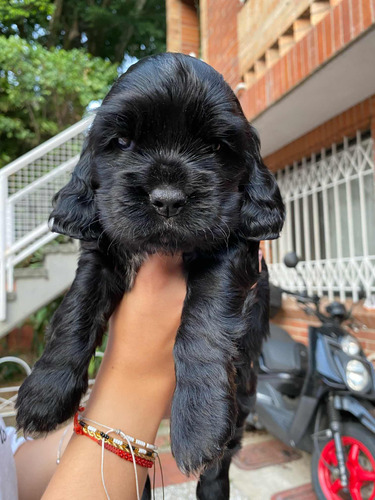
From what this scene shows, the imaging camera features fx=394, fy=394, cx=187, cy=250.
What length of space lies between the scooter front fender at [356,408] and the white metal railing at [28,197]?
4.00m

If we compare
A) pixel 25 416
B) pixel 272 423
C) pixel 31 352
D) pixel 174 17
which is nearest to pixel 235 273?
pixel 25 416

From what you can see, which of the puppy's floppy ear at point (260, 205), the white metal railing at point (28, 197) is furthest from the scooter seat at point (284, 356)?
the white metal railing at point (28, 197)

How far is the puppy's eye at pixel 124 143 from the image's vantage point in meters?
1.14

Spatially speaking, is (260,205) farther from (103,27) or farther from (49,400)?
(103,27)

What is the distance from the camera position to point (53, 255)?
5.53 metres

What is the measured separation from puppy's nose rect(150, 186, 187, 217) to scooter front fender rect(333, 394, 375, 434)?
214 cm

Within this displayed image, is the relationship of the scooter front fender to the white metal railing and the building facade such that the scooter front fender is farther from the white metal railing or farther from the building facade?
the white metal railing

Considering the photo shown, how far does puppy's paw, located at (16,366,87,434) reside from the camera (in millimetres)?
1196

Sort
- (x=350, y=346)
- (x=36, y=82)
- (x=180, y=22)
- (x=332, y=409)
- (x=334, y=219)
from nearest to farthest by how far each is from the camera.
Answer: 1. (x=332, y=409)
2. (x=350, y=346)
3. (x=334, y=219)
4. (x=180, y=22)
5. (x=36, y=82)

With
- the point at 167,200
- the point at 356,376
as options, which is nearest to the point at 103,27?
the point at 356,376

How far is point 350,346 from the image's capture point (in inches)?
110

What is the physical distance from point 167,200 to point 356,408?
7.31 feet

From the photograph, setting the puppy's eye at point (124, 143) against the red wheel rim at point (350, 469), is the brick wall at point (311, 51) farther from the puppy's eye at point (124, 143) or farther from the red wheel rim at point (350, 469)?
the red wheel rim at point (350, 469)

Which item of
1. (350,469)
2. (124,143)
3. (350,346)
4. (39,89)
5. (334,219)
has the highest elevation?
(39,89)
